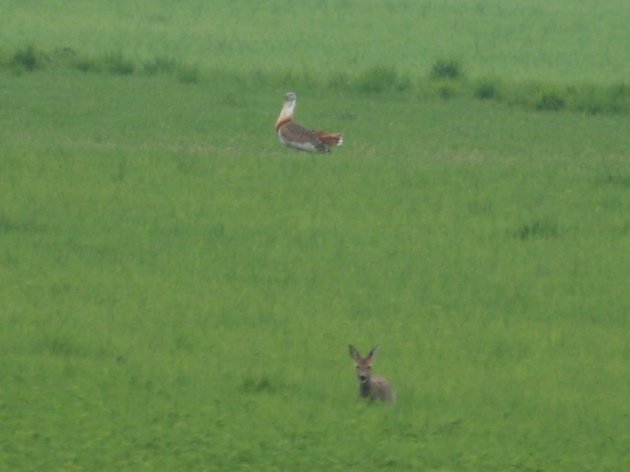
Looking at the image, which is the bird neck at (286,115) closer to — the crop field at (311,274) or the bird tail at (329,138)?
the crop field at (311,274)

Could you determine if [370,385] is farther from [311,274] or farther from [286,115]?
[286,115]

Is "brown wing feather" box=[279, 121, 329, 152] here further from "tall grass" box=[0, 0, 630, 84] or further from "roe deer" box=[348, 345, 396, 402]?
"tall grass" box=[0, 0, 630, 84]

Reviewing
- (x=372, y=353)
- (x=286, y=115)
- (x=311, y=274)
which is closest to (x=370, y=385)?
(x=372, y=353)

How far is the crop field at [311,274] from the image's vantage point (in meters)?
8.39

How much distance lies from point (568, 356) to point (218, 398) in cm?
254

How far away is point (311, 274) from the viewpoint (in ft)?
40.5

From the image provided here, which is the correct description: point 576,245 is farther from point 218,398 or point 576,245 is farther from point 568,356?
point 218,398

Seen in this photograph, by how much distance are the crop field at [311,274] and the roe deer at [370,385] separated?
0.45 ft

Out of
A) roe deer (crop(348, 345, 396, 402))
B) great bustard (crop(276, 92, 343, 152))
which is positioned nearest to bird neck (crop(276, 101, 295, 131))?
great bustard (crop(276, 92, 343, 152))

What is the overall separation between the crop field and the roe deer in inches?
5.4

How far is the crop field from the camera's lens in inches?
330

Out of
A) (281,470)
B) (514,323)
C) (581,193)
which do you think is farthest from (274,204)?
(281,470)

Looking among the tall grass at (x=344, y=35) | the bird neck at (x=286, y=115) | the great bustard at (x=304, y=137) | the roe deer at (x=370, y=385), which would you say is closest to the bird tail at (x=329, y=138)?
the great bustard at (x=304, y=137)

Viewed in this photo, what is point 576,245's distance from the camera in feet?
45.3
